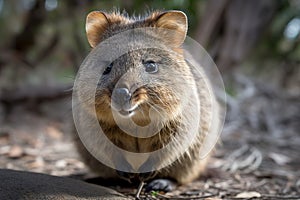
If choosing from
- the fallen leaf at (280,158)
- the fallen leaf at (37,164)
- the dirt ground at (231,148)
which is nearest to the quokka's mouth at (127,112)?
the dirt ground at (231,148)

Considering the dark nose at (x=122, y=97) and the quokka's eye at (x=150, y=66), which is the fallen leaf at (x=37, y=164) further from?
the dark nose at (x=122, y=97)

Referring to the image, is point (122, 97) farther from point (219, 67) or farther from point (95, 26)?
point (219, 67)

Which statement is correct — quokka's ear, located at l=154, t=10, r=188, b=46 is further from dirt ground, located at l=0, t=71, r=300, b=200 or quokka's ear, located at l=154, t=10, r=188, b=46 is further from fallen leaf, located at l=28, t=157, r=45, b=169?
fallen leaf, located at l=28, t=157, r=45, b=169

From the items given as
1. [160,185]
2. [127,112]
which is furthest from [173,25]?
[160,185]

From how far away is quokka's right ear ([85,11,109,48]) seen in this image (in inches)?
132

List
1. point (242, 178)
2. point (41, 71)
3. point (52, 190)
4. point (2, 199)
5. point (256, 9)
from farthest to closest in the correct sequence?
point (41, 71)
point (256, 9)
point (242, 178)
point (52, 190)
point (2, 199)

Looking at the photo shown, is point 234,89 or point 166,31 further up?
point 234,89

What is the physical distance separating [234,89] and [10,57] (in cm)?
426

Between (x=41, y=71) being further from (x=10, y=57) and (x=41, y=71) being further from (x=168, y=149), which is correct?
(x=168, y=149)

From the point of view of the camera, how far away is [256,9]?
→ 7742 mm

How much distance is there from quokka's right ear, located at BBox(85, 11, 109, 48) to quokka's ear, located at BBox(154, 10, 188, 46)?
1.38 feet

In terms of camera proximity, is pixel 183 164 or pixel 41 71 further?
pixel 41 71

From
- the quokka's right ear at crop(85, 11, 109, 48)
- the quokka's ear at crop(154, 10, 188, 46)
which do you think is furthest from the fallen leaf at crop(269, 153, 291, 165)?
the quokka's right ear at crop(85, 11, 109, 48)

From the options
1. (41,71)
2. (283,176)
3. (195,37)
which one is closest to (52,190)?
(283,176)
